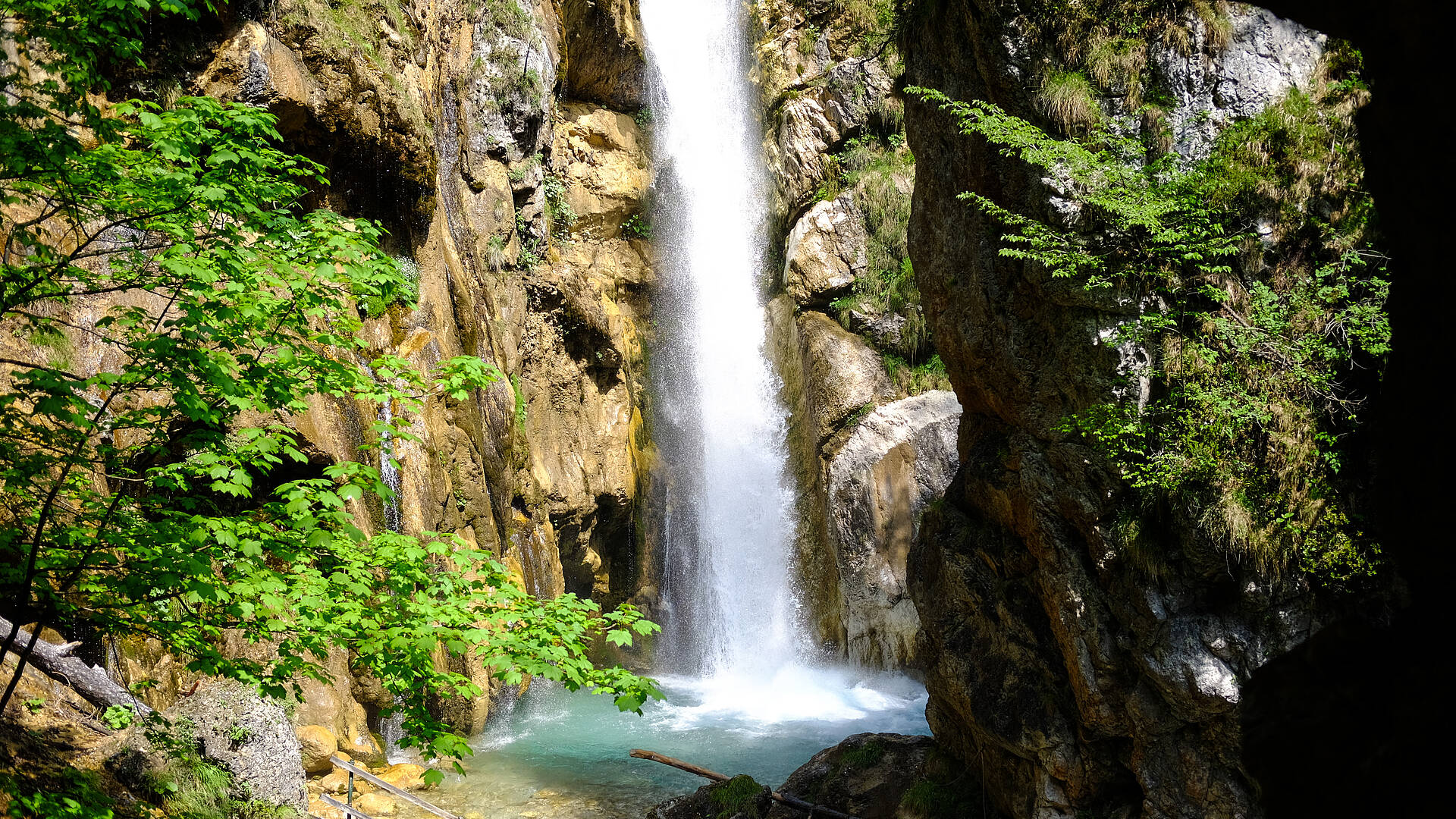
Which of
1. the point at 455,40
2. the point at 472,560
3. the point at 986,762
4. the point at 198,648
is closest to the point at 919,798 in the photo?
the point at 986,762

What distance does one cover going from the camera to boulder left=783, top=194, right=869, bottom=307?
20.2 metres

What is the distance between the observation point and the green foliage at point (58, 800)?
3.53 m

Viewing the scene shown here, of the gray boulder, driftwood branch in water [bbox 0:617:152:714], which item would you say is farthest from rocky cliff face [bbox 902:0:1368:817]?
driftwood branch in water [bbox 0:617:152:714]

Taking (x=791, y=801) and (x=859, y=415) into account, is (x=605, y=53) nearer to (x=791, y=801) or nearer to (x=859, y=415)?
(x=859, y=415)

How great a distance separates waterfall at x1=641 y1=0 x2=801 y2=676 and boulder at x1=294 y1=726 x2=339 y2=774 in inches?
433

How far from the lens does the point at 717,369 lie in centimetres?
2238

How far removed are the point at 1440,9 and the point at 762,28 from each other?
24.5 meters

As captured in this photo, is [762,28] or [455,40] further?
[762,28]

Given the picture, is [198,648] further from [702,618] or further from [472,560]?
[702,618]

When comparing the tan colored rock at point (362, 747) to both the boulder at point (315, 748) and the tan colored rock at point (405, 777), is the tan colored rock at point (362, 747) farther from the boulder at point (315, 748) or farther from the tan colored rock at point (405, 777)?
the boulder at point (315, 748)

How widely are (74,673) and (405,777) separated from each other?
4425mm

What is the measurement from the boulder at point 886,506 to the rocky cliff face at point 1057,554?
7099 mm

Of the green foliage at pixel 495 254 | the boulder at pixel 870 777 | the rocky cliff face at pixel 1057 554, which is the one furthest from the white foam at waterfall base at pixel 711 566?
the green foliage at pixel 495 254

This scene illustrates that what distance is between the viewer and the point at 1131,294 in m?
7.38
